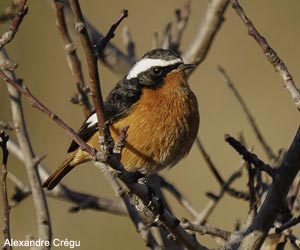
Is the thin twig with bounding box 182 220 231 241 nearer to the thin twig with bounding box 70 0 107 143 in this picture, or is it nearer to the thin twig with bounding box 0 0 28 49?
the thin twig with bounding box 70 0 107 143

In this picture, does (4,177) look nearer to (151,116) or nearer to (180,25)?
(151,116)

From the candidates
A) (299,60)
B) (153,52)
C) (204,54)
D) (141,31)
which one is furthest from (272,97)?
(153,52)

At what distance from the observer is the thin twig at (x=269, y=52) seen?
10.4 ft

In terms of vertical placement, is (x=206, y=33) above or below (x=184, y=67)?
above

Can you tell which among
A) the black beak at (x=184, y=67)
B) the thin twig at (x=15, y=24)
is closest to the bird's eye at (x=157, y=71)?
the black beak at (x=184, y=67)

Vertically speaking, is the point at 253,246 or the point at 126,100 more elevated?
the point at 126,100

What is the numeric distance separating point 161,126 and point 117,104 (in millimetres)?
287

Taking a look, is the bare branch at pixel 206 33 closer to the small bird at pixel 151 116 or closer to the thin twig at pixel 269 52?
the small bird at pixel 151 116

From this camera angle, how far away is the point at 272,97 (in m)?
8.43

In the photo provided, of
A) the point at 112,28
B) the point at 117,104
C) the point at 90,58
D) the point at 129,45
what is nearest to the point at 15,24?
the point at 112,28

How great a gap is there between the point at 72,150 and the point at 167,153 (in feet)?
1.82

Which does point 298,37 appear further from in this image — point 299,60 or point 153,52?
point 153,52

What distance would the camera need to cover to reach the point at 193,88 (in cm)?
847

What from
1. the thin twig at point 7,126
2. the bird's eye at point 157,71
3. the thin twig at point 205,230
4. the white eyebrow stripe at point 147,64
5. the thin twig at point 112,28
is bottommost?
the thin twig at point 205,230
